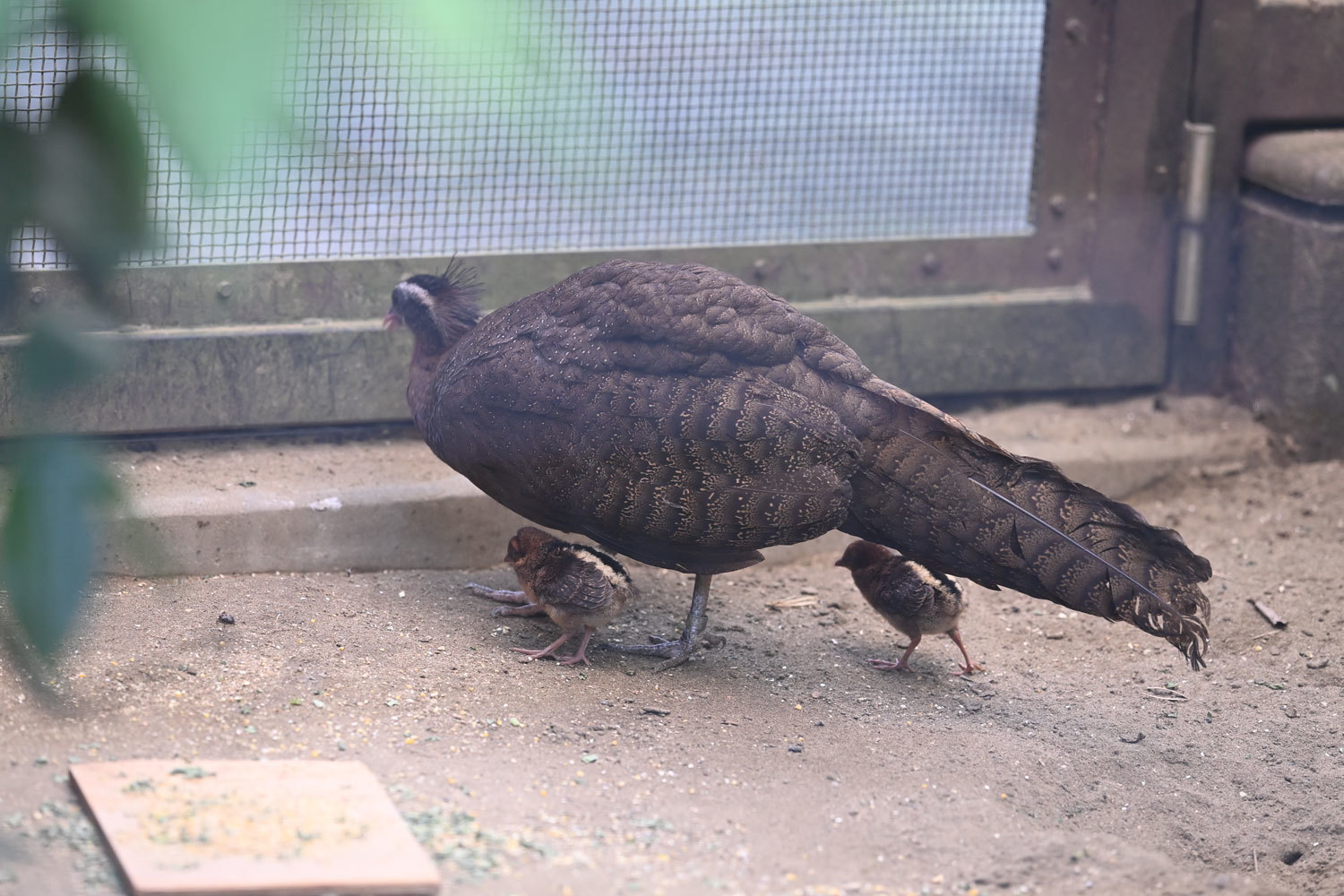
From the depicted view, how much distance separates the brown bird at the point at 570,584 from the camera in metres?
4.05

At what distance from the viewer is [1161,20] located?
552 centimetres

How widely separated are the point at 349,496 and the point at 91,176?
3402 mm

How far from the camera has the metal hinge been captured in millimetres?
5605

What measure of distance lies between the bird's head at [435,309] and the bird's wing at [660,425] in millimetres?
512

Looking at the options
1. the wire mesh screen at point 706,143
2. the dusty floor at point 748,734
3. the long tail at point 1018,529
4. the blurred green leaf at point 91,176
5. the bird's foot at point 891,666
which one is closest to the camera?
the blurred green leaf at point 91,176

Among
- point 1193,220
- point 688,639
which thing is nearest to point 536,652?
point 688,639

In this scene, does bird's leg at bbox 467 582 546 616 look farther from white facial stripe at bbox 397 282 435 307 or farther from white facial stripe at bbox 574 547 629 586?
white facial stripe at bbox 397 282 435 307

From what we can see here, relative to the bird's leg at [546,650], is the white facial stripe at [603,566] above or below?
above

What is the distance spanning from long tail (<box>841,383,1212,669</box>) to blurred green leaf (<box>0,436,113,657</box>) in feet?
8.60

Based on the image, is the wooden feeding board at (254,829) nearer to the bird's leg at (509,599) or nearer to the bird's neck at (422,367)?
the bird's leg at (509,599)

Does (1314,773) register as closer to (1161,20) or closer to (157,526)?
(1161,20)

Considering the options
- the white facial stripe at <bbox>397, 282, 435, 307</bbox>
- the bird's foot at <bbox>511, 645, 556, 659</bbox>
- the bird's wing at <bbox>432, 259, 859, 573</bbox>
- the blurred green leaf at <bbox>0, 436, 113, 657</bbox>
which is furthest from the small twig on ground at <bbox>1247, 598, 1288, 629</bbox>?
the blurred green leaf at <bbox>0, 436, 113, 657</bbox>

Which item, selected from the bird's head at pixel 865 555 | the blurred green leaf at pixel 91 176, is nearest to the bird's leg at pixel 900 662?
the bird's head at pixel 865 555

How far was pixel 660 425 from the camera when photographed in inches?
150
